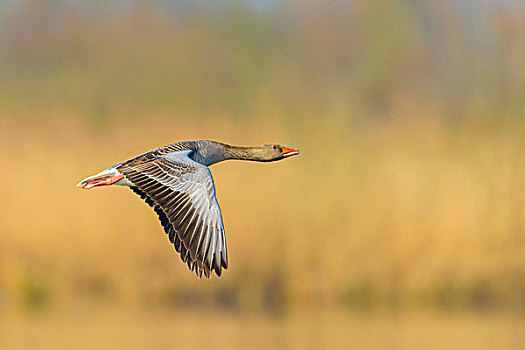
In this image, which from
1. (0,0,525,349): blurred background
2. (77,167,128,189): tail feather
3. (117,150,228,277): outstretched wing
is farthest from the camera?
(0,0,525,349): blurred background

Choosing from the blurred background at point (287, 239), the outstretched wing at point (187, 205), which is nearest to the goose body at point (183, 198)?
the outstretched wing at point (187, 205)

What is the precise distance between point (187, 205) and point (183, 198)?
8 cm

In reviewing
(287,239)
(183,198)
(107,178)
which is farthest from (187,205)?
(287,239)

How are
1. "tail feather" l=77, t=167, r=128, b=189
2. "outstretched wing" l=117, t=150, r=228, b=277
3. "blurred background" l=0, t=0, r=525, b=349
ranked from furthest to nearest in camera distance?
1. "blurred background" l=0, t=0, r=525, b=349
2. "tail feather" l=77, t=167, r=128, b=189
3. "outstretched wing" l=117, t=150, r=228, b=277

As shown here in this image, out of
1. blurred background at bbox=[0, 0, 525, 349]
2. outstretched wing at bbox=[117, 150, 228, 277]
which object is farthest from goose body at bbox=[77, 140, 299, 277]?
blurred background at bbox=[0, 0, 525, 349]

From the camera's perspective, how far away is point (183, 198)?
7.41 m

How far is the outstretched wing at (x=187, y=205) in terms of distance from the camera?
7.18 metres

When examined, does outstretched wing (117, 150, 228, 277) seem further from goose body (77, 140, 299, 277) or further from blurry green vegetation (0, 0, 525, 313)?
blurry green vegetation (0, 0, 525, 313)

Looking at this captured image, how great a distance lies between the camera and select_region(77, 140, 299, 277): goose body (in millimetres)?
7184

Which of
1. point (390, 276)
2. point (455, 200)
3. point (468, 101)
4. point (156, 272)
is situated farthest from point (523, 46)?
point (156, 272)

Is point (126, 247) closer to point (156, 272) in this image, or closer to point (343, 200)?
point (156, 272)

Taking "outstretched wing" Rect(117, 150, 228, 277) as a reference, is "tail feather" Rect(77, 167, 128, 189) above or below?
above

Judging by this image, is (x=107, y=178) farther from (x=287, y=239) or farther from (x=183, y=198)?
(x=287, y=239)

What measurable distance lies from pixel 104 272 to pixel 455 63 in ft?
21.6
